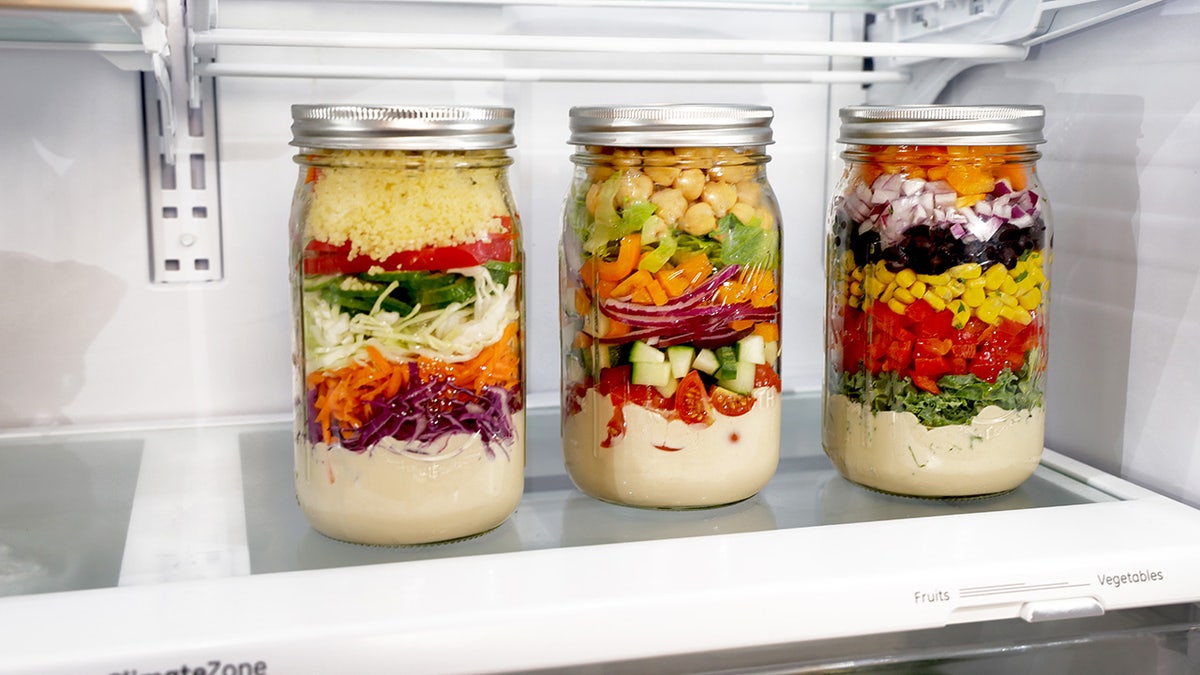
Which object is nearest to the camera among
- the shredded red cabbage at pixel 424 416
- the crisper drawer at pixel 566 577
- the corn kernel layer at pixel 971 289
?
the crisper drawer at pixel 566 577

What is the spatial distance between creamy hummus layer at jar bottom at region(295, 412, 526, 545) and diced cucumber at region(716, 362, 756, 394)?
0.17 m

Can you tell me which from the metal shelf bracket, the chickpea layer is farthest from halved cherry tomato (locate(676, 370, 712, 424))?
the metal shelf bracket

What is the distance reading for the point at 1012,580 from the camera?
0.71 metres

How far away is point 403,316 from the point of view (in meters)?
0.72

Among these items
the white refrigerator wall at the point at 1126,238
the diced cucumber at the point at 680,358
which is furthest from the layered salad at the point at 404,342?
the white refrigerator wall at the point at 1126,238

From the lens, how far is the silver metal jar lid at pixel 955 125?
2.67ft

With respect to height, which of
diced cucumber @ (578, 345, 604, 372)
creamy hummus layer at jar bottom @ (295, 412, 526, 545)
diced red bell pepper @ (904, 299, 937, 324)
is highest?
diced red bell pepper @ (904, 299, 937, 324)

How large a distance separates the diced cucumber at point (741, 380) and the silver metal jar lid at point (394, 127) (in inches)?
9.5

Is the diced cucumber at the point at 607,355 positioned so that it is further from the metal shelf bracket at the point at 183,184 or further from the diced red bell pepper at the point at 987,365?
the metal shelf bracket at the point at 183,184

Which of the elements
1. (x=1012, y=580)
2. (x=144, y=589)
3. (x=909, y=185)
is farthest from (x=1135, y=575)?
(x=144, y=589)

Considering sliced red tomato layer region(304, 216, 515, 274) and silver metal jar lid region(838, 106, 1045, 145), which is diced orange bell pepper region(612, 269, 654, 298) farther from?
silver metal jar lid region(838, 106, 1045, 145)

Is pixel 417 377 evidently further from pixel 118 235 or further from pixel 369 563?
pixel 118 235

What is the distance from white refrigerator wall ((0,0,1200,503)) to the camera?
0.87 metres

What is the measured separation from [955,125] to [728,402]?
257 millimetres
